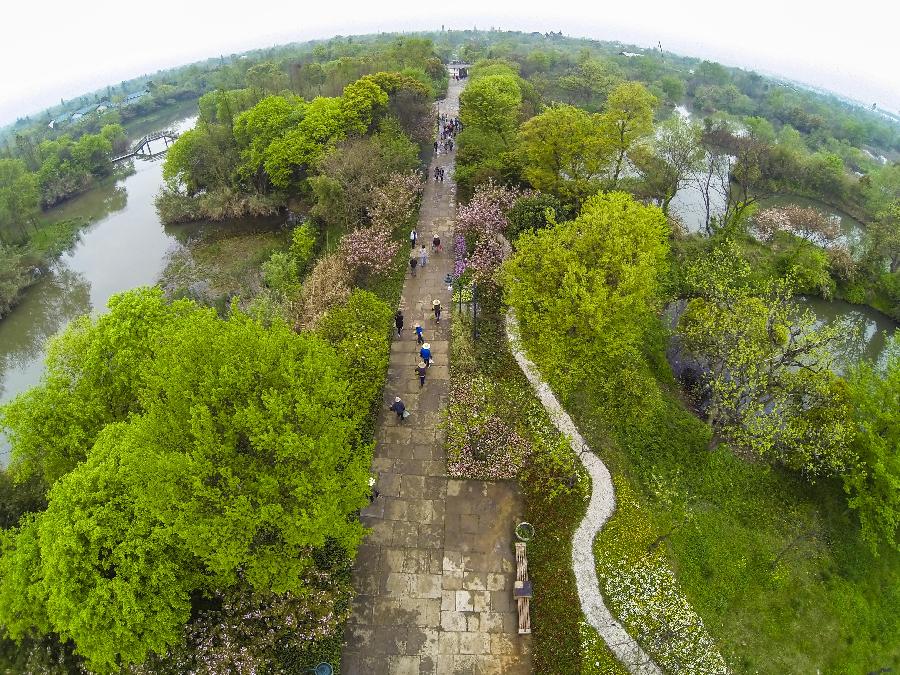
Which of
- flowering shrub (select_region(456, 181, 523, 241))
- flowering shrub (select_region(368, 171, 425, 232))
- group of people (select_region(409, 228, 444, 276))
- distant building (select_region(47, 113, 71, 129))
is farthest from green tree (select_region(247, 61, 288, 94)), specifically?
distant building (select_region(47, 113, 71, 129))

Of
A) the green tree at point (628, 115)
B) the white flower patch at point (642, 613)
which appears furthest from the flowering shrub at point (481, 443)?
the green tree at point (628, 115)

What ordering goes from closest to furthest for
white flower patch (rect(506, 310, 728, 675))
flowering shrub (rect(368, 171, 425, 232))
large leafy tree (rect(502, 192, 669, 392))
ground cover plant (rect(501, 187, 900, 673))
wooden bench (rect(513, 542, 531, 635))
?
1. white flower patch (rect(506, 310, 728, 675))
2. wooden bench (rect(513, 542, 531, 635))
3. ground cover plant (rect(501, 187, 900, 673))
4. large leafy tree (rect(502, 192, 669, 392))
5. flowering shrub (rect(368, 171, 425, 232))

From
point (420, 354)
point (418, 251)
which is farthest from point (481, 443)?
point (418, 251)

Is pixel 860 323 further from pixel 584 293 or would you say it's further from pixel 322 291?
pixel 322 291

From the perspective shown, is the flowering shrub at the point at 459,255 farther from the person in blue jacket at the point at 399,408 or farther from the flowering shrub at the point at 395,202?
the person in blue jacket at the point at 399,408

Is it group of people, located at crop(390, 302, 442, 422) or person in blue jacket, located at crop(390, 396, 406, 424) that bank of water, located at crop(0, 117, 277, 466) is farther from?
group of people, located at crop(390, 302, 442, 422)

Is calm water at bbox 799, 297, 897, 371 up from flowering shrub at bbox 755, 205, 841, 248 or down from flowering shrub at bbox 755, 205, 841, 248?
down
